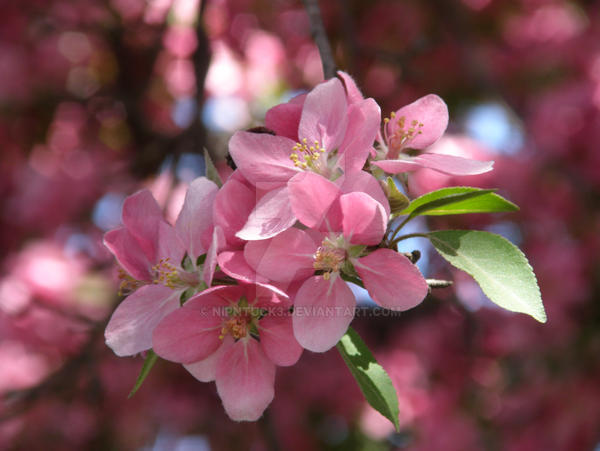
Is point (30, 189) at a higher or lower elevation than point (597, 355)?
higher

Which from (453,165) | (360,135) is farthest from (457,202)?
(360,135)

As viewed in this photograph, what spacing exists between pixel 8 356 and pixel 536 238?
2244mm

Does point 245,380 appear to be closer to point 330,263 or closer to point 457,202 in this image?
point 330,263

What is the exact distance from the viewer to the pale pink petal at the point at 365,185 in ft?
2.43

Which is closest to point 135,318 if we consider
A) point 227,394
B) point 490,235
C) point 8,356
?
point 227,394

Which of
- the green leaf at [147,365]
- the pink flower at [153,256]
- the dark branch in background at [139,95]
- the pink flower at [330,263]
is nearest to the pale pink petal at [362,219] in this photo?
the pink flower at [330,263]

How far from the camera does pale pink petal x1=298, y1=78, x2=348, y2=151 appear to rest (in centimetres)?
82

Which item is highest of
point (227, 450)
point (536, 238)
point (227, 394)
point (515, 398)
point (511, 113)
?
point (227, 394)

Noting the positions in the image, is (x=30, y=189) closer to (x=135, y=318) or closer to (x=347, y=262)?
(x=135, y=318)

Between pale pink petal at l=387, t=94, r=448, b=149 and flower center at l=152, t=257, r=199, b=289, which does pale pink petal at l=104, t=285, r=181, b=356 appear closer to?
flower center at l=152, t=257, r=199, b=289

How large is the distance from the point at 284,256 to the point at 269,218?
5 cm

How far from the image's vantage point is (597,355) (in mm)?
2471

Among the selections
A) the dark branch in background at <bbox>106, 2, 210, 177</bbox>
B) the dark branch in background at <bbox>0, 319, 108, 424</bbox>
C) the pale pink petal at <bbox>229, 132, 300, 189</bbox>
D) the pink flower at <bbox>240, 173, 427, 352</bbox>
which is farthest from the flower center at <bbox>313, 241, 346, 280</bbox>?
the dark branch in background at <bbox>106, 2, 210, 177</bbox>

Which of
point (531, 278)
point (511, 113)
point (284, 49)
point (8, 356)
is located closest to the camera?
point (531, 278)
